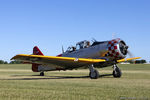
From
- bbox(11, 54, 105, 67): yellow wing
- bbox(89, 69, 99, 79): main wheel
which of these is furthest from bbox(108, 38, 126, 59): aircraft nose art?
bbox(89, 69, 99, 79): main wheel

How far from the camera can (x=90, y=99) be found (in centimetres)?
607

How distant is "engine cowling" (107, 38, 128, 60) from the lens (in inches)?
559

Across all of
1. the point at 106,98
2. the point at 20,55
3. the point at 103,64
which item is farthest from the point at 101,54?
the point at 106,98

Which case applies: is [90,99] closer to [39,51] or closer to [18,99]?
[18,99]

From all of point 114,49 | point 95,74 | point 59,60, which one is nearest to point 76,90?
point 95,74

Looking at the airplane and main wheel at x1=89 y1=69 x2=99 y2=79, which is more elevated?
the airplane

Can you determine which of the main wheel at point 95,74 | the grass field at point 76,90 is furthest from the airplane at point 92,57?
the grass field at point 76,90

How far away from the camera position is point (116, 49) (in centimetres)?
1418

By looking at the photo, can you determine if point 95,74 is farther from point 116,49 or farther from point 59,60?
point 59,60

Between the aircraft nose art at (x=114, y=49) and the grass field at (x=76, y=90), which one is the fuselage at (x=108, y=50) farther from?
the grass field at (x=76, y=90)

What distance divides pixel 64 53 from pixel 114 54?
4754mm

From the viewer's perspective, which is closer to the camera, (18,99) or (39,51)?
(18,99)

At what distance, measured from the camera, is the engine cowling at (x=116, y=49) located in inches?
559

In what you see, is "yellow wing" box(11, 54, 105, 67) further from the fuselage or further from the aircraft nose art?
the aircraft nose art
